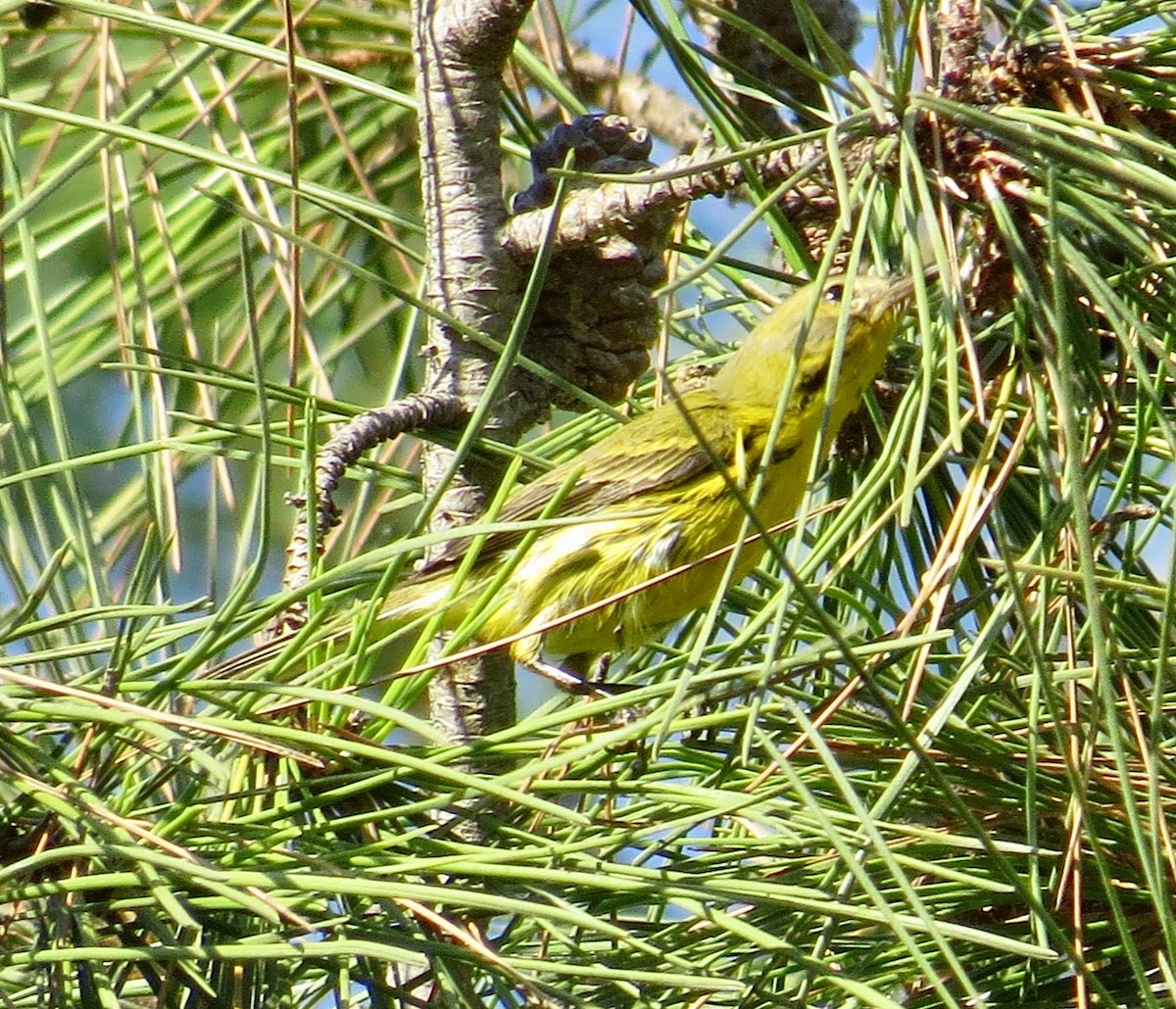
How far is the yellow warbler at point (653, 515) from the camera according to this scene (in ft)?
7.34

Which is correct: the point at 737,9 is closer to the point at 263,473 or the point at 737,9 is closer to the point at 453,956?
the point at 263,473

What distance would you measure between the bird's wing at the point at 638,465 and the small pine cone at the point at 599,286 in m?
0.22

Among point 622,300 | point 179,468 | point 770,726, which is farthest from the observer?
point 179,468

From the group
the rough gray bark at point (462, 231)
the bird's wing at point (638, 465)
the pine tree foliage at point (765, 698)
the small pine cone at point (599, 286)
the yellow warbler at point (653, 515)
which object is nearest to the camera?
the pine tree foliage at point (765, 698)

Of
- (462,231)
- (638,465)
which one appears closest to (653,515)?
(638,465)

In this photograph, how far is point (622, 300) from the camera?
1992 mm

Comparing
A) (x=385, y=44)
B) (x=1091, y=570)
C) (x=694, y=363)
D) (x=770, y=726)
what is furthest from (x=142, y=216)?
(x=1091, y=570)

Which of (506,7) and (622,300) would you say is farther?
(622,300)

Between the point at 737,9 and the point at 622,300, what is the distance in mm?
930

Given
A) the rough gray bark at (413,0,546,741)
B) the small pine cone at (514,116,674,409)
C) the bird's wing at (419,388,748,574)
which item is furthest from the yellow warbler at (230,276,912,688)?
the rough gray bark at (413,0,546,741)

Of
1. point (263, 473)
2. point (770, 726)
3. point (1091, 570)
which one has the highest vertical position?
point (263, 473)

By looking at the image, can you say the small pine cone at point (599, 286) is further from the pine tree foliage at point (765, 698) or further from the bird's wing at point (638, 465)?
the bird's wing at point (638, 465)

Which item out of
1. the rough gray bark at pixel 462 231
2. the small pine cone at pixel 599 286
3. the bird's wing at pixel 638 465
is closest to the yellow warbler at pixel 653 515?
the bird's wing at pixel 638 465

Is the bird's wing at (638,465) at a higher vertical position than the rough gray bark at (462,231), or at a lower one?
lower
